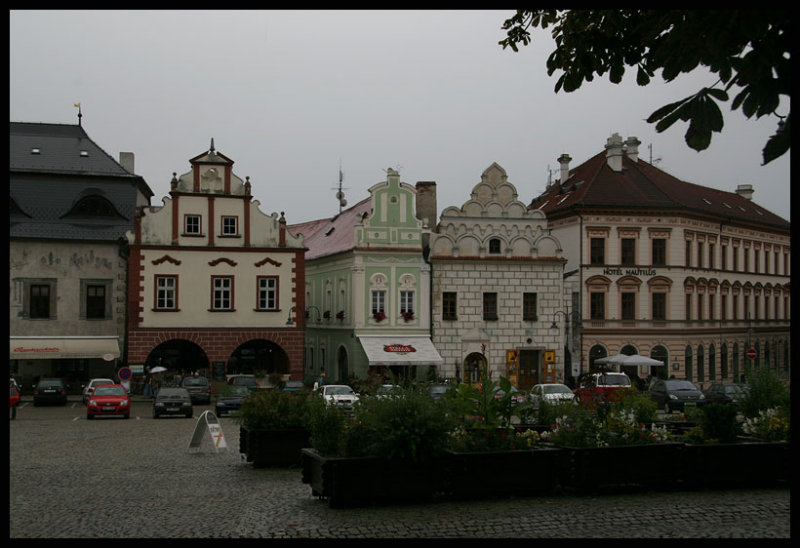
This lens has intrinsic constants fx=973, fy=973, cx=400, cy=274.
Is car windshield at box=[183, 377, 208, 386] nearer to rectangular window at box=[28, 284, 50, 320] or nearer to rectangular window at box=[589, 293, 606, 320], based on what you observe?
Result: rectangular window at box=[28, 284, 50, 320]

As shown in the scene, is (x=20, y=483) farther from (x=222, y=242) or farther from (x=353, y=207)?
(x=353, y=207)

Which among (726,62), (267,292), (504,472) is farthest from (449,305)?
(726,62)

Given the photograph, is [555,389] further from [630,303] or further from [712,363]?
[712,363]

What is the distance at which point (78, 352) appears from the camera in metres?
47.5

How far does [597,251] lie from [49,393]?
30931mm

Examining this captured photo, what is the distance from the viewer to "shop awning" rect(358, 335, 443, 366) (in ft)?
156

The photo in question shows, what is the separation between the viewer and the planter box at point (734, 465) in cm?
1366

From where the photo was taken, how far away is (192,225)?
47.3 m

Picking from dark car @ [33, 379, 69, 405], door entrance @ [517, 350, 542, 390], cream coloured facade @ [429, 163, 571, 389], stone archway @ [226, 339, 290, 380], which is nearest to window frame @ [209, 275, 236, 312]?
stone archway @ [226, 339, 290, 380]


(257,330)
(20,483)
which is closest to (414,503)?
(20,483)

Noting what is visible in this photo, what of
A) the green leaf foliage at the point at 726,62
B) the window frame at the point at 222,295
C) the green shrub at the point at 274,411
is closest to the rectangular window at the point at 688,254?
the window frame at the point at 222,295

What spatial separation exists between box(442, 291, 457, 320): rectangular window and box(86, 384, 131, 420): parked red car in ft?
63.3

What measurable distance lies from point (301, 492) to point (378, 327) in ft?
116

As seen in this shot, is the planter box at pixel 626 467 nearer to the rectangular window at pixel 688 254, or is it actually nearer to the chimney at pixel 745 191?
the rectangular window at pixel 688 254
